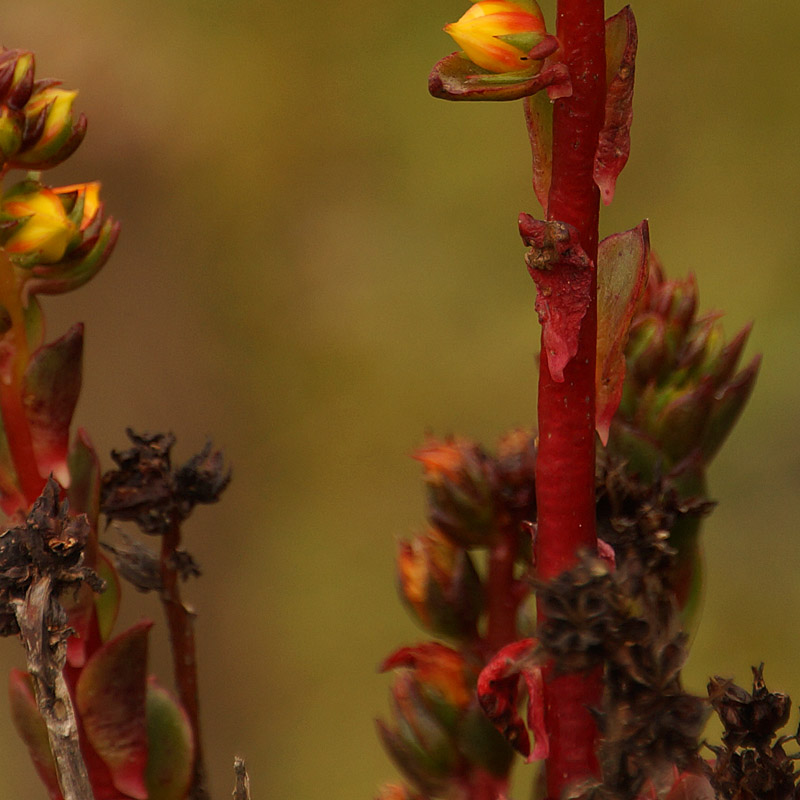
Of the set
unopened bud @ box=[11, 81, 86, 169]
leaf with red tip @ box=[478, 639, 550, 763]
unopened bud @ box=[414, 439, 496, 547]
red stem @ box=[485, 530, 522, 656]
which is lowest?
leaf with red tip @ box=[478, 639, 550, 763]

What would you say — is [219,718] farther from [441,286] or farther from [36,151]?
[36,151]

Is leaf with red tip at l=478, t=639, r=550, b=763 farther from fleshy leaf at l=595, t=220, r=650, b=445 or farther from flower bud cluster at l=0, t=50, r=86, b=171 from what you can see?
flower bud cluster at l=0, t=50, r=86, b=171

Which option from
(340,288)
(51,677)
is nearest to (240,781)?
(51,677)

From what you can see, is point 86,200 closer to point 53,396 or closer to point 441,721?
point 53,396

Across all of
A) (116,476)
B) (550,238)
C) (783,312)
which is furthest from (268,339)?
(550,238)

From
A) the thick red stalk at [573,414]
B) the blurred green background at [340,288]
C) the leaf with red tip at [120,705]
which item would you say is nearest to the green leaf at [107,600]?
the leaf with red tip at [120,705]

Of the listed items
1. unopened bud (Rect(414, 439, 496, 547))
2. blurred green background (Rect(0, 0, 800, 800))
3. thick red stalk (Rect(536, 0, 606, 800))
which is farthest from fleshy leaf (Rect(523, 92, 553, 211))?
blurred green background (Rect(0, 0, 800, 800))
